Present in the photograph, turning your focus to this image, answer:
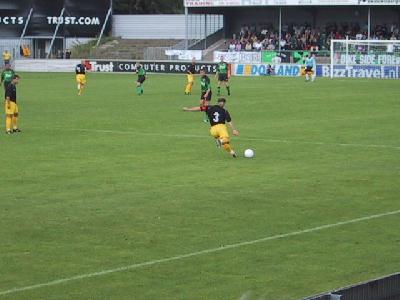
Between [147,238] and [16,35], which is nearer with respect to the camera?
[147,238]

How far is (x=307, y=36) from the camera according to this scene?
254 feet

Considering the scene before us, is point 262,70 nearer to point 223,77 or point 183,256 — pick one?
point 223,77

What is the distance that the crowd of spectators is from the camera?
75500 mm

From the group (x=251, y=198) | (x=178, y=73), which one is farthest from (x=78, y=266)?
(x=178, y=73)

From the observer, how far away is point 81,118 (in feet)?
120

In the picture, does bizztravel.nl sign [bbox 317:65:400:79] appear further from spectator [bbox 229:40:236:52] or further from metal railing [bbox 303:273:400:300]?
metal railing [bbox 303:273:400:300]

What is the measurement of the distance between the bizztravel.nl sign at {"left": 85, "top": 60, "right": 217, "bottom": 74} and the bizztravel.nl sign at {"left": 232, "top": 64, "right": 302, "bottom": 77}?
1.89 meters

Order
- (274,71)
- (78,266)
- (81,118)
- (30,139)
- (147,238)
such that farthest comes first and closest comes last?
1. (274,71)
2. (81,118)
3. (30,139)
4. (147,238)
5. (78,266)

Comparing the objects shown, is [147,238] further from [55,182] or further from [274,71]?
[274,71]

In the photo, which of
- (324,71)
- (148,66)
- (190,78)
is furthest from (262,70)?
(190,78)

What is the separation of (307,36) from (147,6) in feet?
113

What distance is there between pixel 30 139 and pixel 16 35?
61.2 meters

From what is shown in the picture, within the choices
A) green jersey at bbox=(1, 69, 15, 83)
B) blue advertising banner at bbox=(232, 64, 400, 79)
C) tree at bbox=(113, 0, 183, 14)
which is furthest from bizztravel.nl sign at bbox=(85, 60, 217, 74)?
green jersey at bbox=(1, 69, 15, 83)

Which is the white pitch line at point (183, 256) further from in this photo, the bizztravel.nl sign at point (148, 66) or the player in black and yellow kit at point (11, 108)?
the bizztravel.nl sign at point (148, 66)
